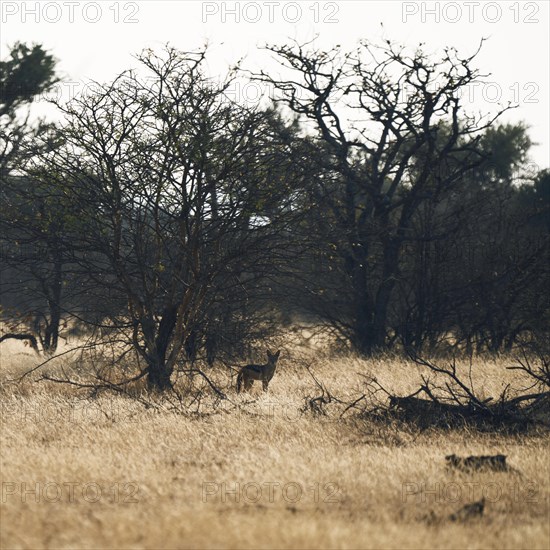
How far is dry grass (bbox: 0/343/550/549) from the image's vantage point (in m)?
5.68

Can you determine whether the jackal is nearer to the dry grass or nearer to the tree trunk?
the tree trunk

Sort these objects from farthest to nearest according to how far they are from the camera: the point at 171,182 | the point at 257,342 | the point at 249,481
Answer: the point at 257,342 < the point at 171,182 < the point at 249,481

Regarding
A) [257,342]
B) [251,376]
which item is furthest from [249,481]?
[257,342]

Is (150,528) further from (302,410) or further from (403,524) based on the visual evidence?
(302,410)

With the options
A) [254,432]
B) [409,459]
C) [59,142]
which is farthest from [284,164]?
[409,459]

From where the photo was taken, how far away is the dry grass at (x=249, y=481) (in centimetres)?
568

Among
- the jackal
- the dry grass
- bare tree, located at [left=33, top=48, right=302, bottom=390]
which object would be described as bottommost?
the dry grass

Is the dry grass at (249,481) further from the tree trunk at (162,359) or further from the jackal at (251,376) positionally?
the jackal at (251,376)

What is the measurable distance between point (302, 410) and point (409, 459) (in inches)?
109

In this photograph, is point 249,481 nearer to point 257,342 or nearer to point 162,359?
point 162,359

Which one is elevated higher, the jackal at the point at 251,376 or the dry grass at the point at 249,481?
the jackal at the point at 251,376

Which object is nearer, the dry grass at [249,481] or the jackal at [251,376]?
the dry grass at [249,481]

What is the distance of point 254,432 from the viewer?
9.26m

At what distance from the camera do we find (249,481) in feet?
23.4
